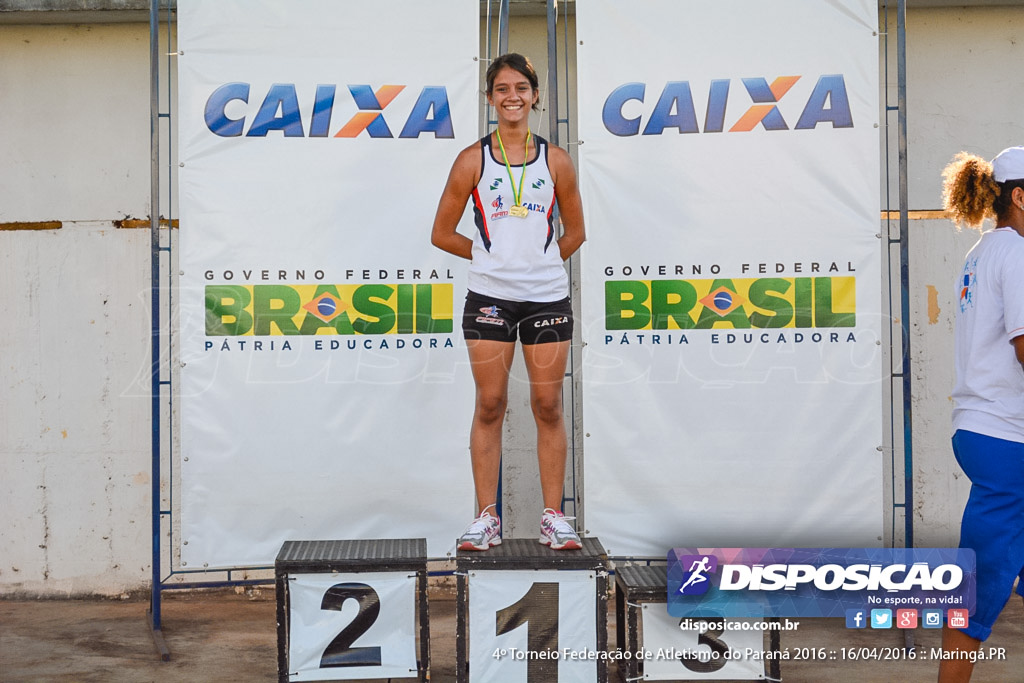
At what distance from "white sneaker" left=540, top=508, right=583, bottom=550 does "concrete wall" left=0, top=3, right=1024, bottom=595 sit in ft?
4.56

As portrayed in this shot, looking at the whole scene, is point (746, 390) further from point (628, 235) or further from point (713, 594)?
point (713, 594)

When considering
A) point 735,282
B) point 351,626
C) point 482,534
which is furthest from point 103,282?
point 735,282

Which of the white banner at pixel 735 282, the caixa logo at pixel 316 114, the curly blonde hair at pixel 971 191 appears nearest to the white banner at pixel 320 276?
the caixa logo at pixel 316 114

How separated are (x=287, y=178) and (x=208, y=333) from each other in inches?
29.1

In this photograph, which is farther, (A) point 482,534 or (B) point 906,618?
(B) point 906,618

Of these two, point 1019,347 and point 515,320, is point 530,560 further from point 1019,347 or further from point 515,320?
point 1019,347

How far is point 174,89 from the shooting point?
4.70 m

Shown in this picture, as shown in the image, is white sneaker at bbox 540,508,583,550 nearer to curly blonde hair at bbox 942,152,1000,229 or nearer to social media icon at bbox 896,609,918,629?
social media icon at bbox 896,609,918,629

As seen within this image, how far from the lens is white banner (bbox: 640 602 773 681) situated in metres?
3.11

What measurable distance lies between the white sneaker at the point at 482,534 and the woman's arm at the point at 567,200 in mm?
1029

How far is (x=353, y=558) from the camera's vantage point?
3.19 meters

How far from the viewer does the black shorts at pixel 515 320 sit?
3.38 m

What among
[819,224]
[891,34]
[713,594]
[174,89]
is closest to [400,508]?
[713,594]

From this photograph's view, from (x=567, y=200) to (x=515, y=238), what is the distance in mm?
315
